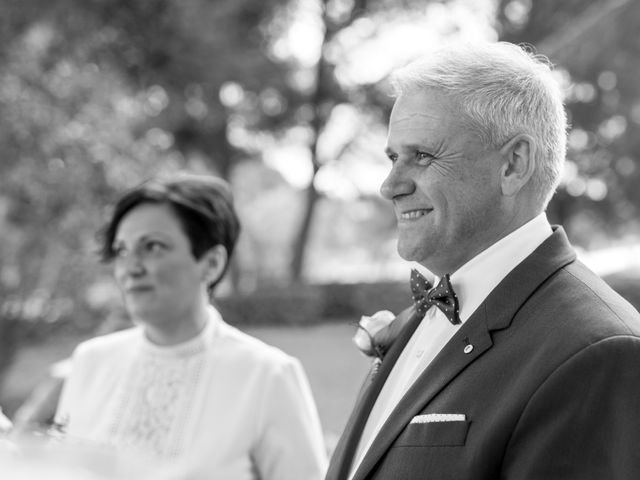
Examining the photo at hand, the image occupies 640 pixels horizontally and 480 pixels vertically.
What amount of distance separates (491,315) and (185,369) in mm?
1827

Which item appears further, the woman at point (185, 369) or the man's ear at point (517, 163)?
the woman at point (185, 369)

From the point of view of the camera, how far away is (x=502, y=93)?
228 centimetres

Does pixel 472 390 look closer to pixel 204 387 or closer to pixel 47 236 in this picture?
pixel 204 387

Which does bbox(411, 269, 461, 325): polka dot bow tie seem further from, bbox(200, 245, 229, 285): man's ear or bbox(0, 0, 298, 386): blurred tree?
bbox(0, 0, 298, 386): blurred tree

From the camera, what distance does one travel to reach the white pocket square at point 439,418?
2047mm

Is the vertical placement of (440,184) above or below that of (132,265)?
below

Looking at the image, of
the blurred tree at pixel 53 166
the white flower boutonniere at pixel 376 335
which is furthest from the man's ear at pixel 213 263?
the blurred tree at pixel 53 166

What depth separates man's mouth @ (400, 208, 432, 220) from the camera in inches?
92.7

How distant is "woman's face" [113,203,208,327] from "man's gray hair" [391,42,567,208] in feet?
5.47

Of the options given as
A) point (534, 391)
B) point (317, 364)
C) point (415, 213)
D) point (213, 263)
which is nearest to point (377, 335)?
point (415, 213)

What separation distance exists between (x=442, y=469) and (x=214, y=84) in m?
18.5

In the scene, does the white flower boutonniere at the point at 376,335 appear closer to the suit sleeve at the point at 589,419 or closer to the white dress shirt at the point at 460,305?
the white dress shirt at the point at 460,305

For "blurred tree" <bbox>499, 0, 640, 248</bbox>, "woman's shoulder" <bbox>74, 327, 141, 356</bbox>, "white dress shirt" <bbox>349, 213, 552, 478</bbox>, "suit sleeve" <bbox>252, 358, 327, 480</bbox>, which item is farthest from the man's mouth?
"blurred tree" <bbox>499, 0, 640, 248</bbox>

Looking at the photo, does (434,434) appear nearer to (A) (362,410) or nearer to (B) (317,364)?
(A) (362,410)
